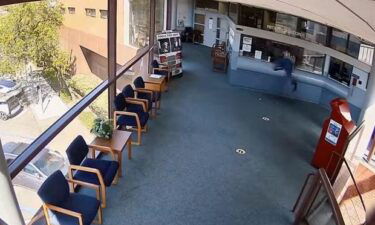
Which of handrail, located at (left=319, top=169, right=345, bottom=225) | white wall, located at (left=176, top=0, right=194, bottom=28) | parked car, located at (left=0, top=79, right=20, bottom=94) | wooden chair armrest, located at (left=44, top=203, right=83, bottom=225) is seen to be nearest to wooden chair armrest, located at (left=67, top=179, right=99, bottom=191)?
wooden chair armrest, located at (left=44, top=203, right=83, bottom=225)

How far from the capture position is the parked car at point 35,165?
4.08 m

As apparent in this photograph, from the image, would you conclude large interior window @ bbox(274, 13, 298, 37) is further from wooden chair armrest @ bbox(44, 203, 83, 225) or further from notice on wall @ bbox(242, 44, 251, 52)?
wooden chair armrest @ bbox(44, 203, 83, 225)

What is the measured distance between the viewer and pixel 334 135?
614cm

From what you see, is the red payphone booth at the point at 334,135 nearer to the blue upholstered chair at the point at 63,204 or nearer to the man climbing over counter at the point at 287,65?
the man climbing over counter at the point at 287,65

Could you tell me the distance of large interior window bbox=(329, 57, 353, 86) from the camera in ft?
28.2

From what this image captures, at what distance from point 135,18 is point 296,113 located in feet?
15.1

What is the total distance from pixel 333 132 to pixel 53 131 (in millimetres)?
4515

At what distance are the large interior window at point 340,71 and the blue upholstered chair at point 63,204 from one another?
680 centimetres

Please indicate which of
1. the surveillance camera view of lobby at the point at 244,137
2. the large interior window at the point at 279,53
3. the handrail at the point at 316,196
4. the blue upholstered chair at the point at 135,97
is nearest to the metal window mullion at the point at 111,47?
the surveillance camera view of lobby at the point at 244,137

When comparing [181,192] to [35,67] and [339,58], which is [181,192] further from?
[339,58]

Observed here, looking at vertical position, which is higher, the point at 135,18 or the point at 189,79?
the point at 135,18

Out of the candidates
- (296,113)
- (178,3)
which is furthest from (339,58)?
(178,3)

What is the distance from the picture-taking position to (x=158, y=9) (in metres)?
10.7

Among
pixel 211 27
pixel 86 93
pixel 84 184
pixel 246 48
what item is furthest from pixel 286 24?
pixel 84 184
